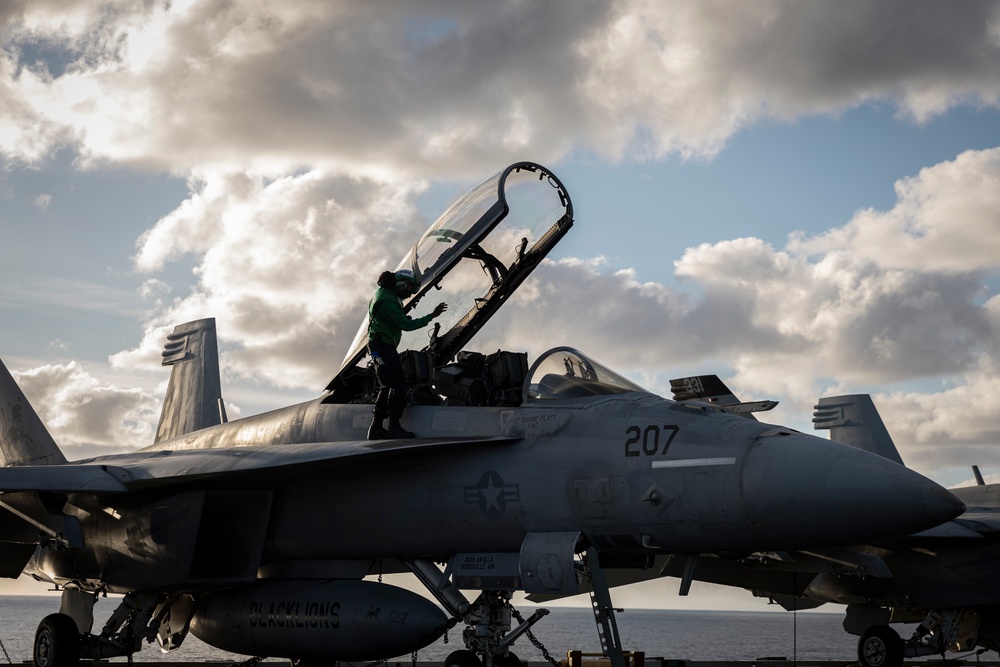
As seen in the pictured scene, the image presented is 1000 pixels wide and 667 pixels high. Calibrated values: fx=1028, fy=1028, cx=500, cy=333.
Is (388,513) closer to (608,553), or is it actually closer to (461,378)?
(461,378)

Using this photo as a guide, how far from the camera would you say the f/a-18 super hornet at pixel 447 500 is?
7.15 m

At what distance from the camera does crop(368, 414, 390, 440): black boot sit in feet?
Result: 29.4

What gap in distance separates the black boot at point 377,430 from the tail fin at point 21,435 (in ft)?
20.2

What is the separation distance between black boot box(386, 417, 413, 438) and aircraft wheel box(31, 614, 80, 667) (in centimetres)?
439

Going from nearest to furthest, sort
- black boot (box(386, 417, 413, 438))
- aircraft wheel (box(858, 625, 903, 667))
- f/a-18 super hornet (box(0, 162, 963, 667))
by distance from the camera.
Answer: f/a-18 super hornet (box(0, 162, 963, 667)) → black boot (box(386, 417, 413, 438)) → aircraft wheel (box(858, 625, 903, 667))

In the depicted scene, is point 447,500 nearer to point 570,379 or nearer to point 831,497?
point 570,379

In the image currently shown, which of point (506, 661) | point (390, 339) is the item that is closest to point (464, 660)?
point (506, 661)

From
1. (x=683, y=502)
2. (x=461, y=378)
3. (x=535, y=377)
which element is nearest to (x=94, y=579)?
(x=461, y=378)

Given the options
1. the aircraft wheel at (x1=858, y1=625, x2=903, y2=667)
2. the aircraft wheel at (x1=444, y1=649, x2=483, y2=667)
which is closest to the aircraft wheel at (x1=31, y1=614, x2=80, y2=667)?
the aircraft wheel at (x1=444, y1=649, x2=483, y2=667)

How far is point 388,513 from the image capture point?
888 cm

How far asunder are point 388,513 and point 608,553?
204cm

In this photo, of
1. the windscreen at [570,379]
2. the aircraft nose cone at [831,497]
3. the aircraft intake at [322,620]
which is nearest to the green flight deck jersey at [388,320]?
the windscreen at [570,379]

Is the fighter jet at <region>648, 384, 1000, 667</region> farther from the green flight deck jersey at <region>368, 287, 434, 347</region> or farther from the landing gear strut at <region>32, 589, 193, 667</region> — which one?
the landing gear strut at <region>32, 589, 193, 667</region>

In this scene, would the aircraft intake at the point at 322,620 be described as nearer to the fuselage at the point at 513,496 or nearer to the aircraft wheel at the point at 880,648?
the fuselage at the point at 513,496
